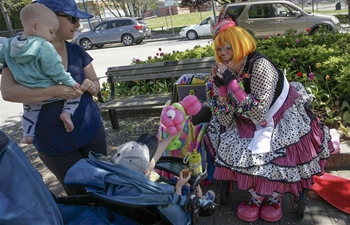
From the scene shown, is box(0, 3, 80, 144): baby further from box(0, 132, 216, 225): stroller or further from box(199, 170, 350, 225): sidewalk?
box(199, 170, 350, 225): sidewalk

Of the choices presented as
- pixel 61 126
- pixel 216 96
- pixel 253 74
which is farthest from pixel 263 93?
pixel 61 126

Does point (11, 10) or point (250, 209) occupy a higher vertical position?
point (11, 10)

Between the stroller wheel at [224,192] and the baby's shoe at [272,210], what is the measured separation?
12.8 inches

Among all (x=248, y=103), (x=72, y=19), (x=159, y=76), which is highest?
(x=72, y=19)

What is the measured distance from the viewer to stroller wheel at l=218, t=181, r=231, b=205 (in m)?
2.79

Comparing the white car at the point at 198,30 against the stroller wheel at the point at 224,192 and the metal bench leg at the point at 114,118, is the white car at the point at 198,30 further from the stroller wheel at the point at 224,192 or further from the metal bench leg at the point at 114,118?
the stroller wheel at the point at 224,192

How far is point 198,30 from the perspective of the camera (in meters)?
16.9

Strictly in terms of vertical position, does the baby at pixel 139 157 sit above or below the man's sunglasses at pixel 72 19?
below

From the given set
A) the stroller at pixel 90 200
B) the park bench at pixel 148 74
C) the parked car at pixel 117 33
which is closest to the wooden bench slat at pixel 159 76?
the park bench at pixel 148 74

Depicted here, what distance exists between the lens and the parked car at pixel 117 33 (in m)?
17.8

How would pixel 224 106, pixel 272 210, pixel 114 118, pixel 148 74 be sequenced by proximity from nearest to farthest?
pixel 272 210 → pixel 224 106 → pixel 114 118 → pixel 148 74

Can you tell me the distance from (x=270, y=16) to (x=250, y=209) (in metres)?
10.4

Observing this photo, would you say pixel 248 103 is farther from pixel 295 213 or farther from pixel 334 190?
pixel 334 190

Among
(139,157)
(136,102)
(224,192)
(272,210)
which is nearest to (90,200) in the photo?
(139,157)
